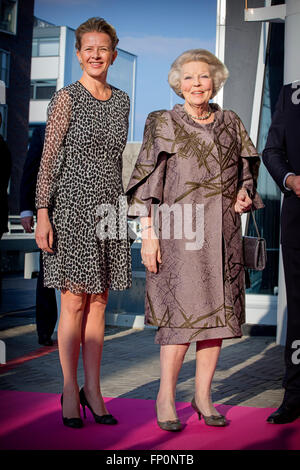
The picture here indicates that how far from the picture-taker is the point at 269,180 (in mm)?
7457

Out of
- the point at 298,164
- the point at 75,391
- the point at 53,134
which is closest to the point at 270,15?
the point at 298,164

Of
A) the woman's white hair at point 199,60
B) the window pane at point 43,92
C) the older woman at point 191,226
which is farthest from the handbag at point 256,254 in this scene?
the window pane at point 43,92

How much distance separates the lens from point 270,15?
256 inches

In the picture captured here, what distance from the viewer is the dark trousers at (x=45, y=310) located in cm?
607

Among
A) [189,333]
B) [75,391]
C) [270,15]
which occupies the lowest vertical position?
[75,391]

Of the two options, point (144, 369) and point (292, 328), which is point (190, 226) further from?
point (144, 369)

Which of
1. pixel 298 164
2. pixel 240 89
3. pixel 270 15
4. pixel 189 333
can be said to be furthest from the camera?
pixel 240 89

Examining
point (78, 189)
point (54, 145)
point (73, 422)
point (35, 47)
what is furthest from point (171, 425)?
point (35, 47)

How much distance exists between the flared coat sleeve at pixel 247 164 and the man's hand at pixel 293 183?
0.60ft

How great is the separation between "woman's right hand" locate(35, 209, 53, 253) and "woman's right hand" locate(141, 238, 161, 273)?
49 cm

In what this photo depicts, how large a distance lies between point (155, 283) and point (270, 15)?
413cm

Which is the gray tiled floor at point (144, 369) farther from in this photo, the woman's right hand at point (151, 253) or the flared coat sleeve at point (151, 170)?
the flared coat sleeve at point (151, 170)

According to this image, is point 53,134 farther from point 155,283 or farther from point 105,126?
point 155,283

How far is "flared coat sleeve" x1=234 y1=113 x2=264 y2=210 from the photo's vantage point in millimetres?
3484
